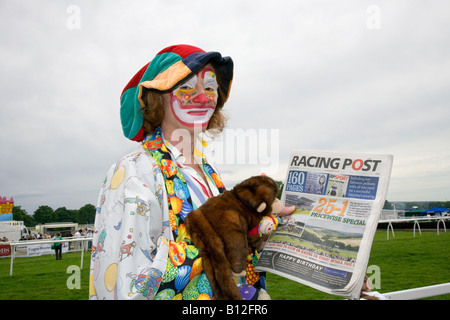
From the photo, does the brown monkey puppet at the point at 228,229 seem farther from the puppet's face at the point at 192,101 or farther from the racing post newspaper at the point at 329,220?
the puppet's face at the point at 192,101

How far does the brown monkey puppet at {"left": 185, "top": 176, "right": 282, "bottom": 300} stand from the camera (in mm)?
1052

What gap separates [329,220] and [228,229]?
1.43 feet

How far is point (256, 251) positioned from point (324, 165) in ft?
1.63

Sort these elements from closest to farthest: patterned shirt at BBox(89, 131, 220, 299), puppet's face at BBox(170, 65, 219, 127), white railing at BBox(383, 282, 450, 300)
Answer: patterned shirt at BBox(89, 131, 220, 299), puppet's face at BBox(170, 65, 219, 127), white railing at BBox(383, 282, 450, 300)

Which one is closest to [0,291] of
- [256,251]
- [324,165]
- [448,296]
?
[256,251]

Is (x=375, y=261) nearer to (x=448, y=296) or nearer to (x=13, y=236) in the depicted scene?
(x=448, y=296)

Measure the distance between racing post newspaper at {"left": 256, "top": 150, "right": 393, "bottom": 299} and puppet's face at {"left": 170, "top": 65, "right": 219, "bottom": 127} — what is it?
0.50 metres

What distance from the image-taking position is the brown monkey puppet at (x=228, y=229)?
105 centimetres

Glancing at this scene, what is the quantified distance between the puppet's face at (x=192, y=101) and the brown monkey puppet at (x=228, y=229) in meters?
0.47

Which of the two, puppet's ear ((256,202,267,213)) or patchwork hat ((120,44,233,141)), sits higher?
patchwork hat ((120,44,233,141))

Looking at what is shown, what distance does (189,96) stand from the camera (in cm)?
148

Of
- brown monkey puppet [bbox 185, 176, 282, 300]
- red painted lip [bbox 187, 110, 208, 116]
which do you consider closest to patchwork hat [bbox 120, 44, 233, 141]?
red painted lip [bbox 187, 110, 208, 116]

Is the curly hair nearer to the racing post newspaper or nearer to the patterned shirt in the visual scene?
the patterned shirt
